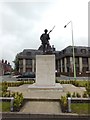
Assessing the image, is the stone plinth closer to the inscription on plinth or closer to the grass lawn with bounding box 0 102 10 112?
the inscription on plinth

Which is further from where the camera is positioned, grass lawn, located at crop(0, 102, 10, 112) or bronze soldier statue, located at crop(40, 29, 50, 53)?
bronze soldier statue, located at crop(40, 29, 50, 53)

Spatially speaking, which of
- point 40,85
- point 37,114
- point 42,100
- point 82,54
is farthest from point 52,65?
point 82,54

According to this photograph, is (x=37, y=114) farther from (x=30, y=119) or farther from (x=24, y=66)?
(x=24, y=66)

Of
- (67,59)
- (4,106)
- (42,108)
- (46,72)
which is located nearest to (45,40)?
(46,72)

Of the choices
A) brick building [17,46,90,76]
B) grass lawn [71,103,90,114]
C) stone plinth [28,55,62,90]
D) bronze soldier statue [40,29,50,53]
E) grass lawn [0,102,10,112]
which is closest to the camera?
grass lawn [71,103,90,114]

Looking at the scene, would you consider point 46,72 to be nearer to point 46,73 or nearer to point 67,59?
point 46,73

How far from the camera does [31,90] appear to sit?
1423 cm

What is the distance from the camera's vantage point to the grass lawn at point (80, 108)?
25.6 ft

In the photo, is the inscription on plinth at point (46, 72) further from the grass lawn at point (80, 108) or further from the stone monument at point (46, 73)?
the grass lawn at point (80, 108)

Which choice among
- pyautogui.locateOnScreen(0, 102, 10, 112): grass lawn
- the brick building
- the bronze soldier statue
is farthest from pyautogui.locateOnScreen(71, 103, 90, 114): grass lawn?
the brick building

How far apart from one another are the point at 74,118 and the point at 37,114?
1.48 metres

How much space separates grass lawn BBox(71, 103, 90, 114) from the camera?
7.79m

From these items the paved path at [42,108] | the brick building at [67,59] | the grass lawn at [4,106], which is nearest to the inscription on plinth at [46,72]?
the paved path at [42,108]

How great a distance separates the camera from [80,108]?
321 inches
